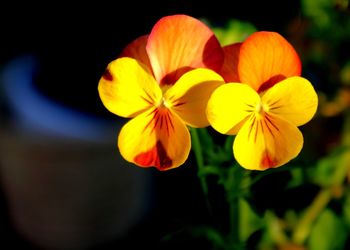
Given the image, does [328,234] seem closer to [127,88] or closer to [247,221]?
[247,221]

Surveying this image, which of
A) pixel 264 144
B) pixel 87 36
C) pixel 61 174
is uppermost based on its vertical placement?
pixel 264 144

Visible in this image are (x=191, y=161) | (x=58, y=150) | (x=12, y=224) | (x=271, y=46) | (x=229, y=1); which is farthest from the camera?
(x=12, y=224)

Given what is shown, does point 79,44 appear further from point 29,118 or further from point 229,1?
point 229,1

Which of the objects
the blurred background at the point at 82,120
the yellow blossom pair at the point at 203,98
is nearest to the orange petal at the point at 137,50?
the yellow blossom pair at the point at 203,98

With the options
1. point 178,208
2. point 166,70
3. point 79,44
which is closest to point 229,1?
point 79,44

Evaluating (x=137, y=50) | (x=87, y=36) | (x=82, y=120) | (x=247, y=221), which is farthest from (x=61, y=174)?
(x=137, y=50)

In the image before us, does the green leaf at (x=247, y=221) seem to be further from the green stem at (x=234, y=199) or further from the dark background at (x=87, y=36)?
the dark background at (x=87, y=36)
